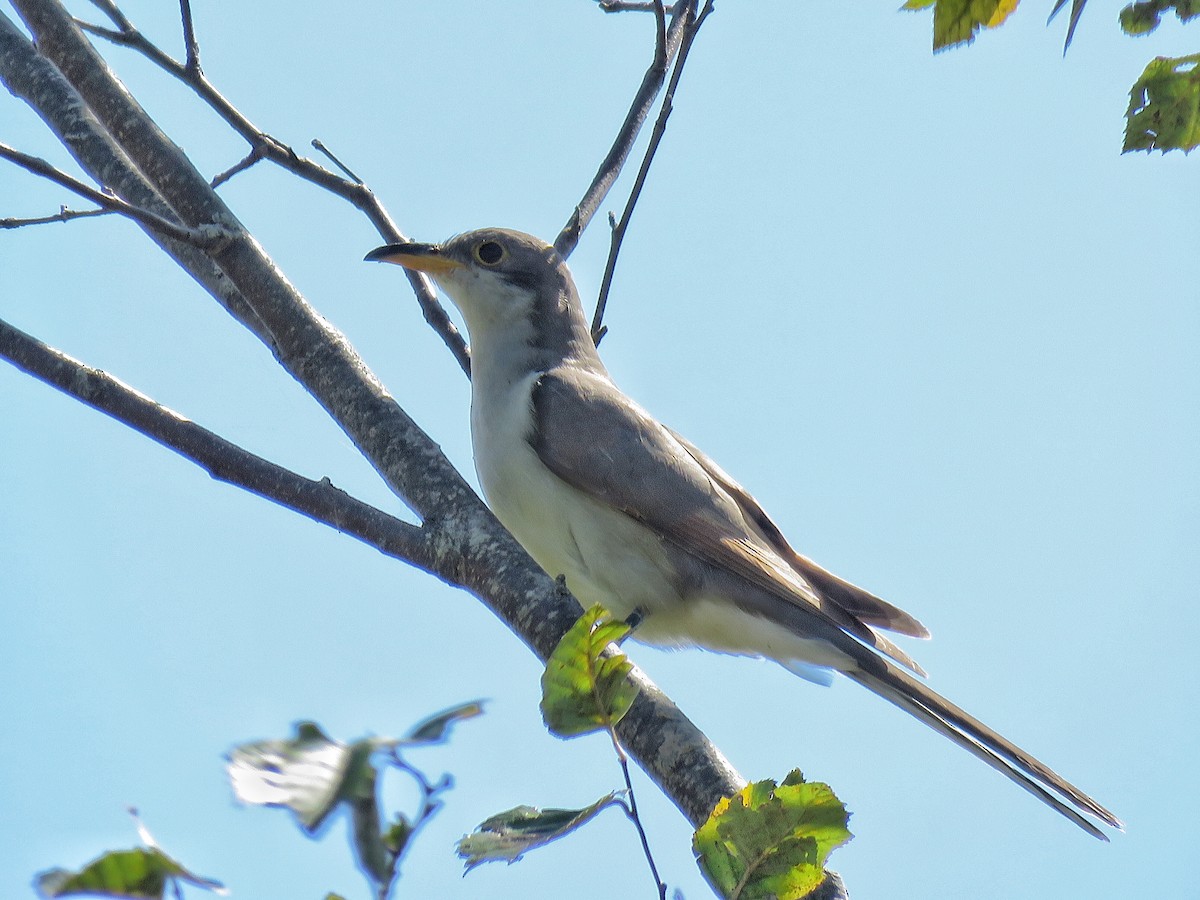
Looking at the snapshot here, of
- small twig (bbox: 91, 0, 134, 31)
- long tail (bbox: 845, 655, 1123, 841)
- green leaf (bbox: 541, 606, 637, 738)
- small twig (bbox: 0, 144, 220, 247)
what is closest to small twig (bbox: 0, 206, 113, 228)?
small twig (bbox: 0, 144, 220, 247)

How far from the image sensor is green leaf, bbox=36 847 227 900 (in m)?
1.56

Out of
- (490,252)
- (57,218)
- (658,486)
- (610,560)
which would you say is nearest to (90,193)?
(57,218)

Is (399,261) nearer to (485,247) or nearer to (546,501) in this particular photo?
(485,247)

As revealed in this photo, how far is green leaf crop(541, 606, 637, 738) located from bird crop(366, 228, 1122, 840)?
3.13 meters

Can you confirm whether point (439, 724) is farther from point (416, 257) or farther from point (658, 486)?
point (416, 257)

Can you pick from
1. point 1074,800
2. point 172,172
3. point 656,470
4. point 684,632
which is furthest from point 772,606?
point 172,172

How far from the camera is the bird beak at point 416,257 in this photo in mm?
5988

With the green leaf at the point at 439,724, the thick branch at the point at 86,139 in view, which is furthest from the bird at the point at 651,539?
the green leaf at the point at 439,724

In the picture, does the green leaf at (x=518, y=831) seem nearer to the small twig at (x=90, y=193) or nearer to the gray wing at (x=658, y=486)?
the small twig at (x=90, y=193)

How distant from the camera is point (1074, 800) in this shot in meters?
4.66

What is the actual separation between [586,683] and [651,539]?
11.1 ft

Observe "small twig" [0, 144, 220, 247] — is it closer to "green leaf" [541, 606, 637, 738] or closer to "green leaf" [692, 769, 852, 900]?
"green leaf" [541, 606, 637, 738]

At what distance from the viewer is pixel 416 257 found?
20.6 ft

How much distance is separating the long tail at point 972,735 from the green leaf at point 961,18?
115 inches
